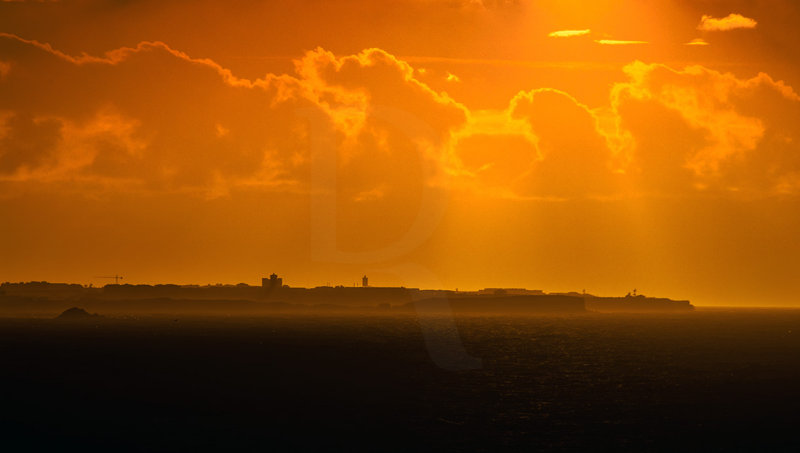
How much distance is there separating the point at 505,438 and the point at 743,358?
85.5m

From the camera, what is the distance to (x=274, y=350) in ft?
511

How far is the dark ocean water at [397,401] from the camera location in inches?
2447

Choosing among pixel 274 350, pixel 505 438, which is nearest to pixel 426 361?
pixel 274 350

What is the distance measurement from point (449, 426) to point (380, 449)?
10.3 metres

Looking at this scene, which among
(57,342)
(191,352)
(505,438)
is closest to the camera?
→ (505,438)

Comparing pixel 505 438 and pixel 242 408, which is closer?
pixel 505 438

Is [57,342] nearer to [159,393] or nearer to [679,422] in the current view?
[159,393]

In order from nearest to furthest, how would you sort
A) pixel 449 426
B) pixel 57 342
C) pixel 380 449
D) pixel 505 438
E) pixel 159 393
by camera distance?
1. pixel 380 449
2. pixel 505 438
3. pixel 449 426
4. pixel 159 393
5. pixel 57 342

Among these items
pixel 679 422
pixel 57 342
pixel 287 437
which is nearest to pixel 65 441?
pixel 287 437

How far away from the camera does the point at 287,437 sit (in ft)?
207

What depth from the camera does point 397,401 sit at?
268ft

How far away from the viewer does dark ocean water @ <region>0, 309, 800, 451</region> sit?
62156 mm

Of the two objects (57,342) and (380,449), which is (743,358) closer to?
(380,449)

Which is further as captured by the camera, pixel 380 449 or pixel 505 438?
pixel 505 438
